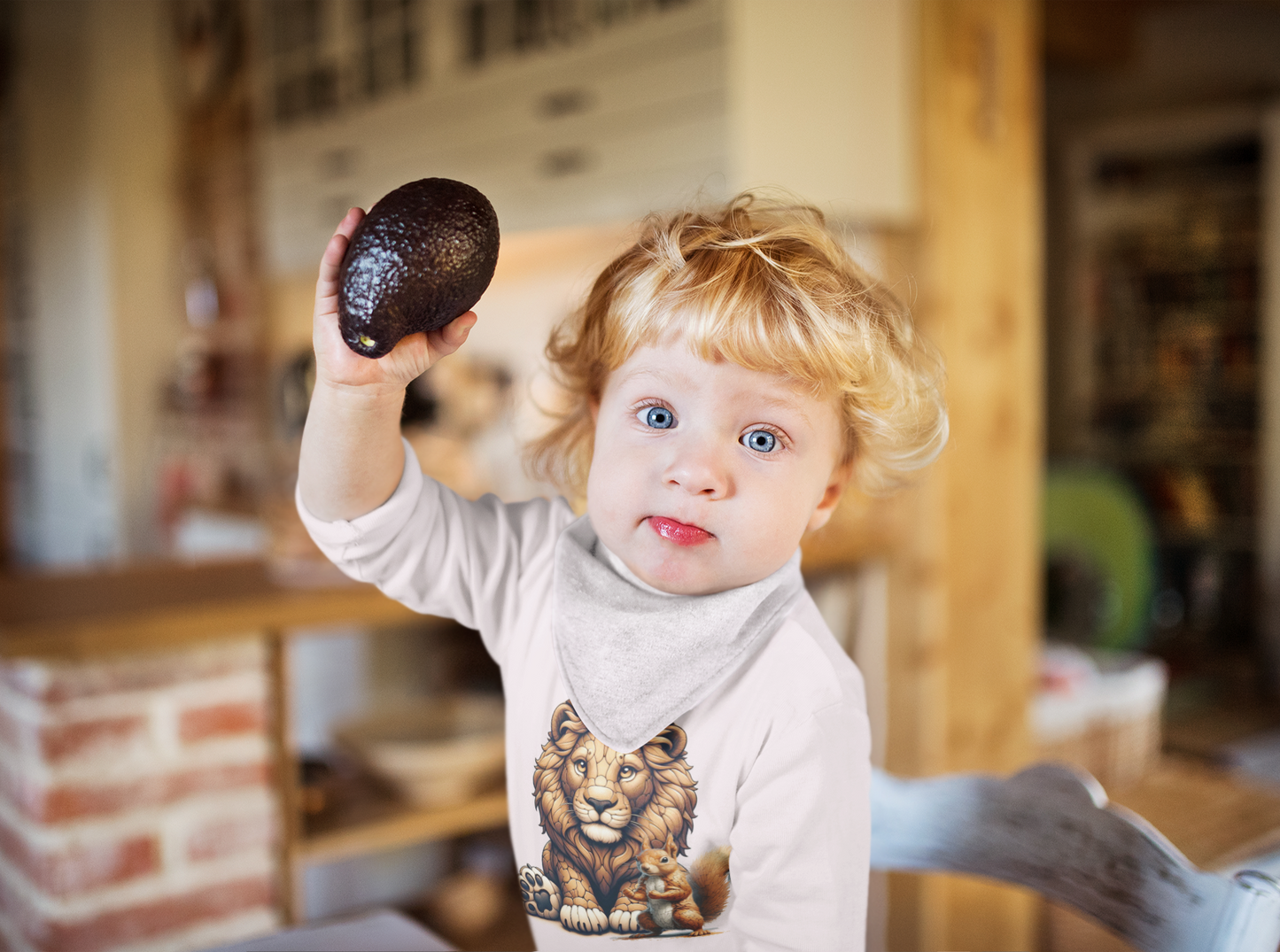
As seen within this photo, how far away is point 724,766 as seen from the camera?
50 centimetres

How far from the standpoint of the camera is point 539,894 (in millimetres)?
524

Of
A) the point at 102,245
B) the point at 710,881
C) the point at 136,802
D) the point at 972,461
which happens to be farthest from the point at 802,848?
the point at 102,245

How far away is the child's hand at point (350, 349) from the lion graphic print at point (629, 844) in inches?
7.4

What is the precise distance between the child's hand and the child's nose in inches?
4.3

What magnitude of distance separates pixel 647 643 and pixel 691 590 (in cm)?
3

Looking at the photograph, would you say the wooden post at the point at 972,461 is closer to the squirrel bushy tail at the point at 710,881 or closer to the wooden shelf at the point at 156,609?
the wooden shelf at the point at 156,609

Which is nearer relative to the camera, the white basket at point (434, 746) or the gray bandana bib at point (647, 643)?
the gray bandana bib at point (647, 643)

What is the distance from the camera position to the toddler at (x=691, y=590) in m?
0.49

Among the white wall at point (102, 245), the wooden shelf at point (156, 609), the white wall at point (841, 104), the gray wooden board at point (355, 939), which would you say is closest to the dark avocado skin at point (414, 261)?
the gray wooden board at point (355, 939)

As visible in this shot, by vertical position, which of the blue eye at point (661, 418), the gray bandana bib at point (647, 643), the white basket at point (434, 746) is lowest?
the white basket at point (434, 746)

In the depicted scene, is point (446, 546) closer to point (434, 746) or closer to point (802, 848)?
point (802, 848)

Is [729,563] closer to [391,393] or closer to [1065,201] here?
[391,393]

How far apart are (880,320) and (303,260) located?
9.28ft

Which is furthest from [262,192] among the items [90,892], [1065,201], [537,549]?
[1065,201]
